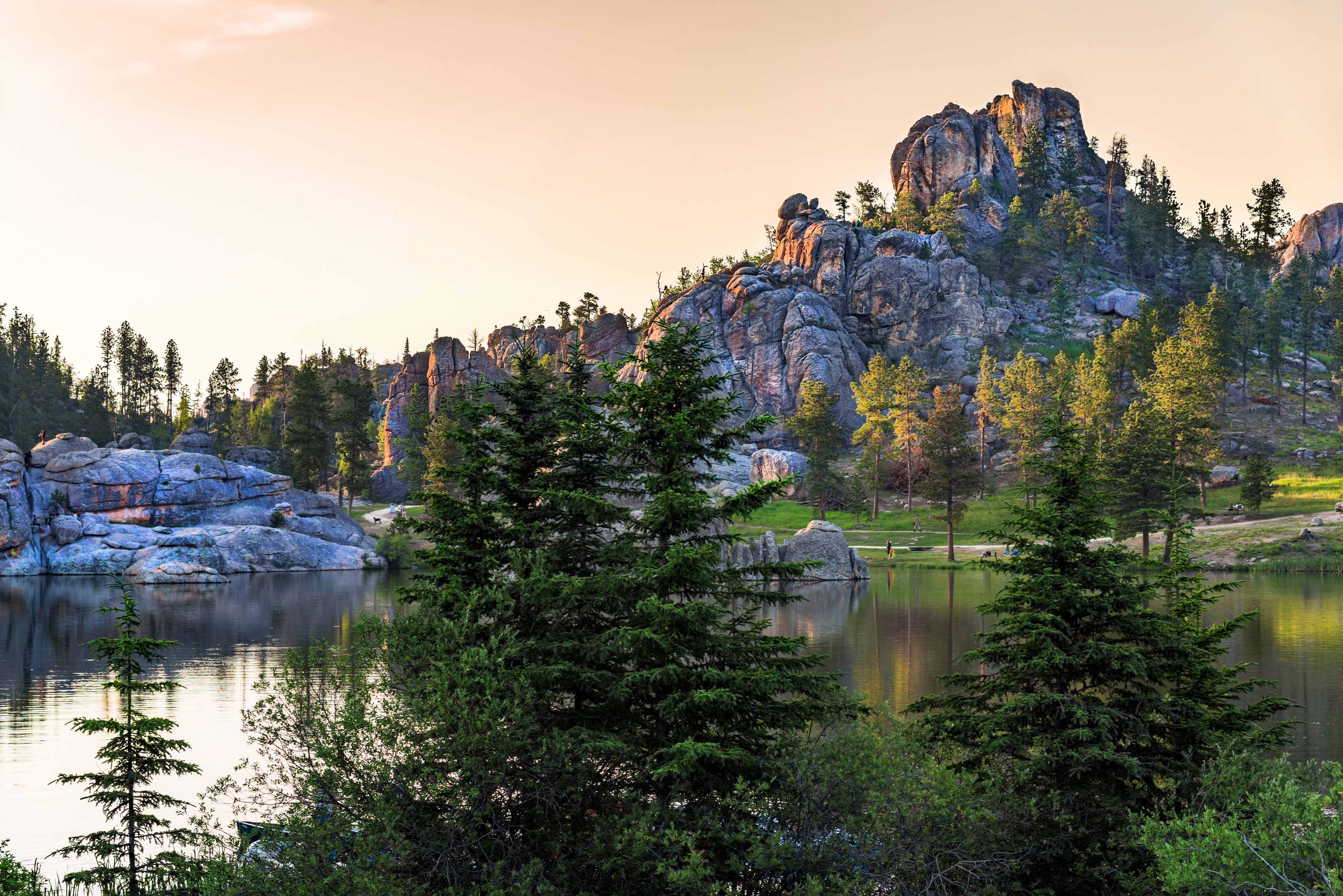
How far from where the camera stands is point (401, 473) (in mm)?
113062

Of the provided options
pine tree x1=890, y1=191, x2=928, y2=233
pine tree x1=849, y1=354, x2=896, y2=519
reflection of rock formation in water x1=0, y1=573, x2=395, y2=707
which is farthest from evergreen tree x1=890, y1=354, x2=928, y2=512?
reflection of rock formation in water x1=0, y1=573, x2=395, y2=707

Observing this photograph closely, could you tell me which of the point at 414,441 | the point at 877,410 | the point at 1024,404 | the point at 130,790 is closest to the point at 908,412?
the point at 877,410

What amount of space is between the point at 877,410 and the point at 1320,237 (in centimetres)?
13719

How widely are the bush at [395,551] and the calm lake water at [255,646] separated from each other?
14394 mm

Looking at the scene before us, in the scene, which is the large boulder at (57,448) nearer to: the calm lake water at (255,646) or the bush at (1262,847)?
the calm lake water at (255,646)

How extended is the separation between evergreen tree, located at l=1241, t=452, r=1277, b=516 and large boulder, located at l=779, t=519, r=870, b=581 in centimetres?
3727

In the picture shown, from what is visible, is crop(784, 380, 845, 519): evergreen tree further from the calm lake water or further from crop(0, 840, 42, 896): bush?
crop(0, 840, 42, 896): bush

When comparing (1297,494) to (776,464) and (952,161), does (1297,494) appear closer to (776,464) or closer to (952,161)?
(776,464)

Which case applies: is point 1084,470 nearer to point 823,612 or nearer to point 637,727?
point 637,727

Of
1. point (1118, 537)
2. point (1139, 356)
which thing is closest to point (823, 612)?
point (1118, 537)

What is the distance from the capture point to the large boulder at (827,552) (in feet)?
236

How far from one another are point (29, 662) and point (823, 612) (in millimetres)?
38085

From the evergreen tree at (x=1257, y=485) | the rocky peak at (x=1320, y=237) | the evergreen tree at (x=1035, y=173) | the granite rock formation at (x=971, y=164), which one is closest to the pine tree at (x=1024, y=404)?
the evergreen tree at (x=1257, y=485)

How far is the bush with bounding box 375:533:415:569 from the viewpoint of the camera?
90.9 m
